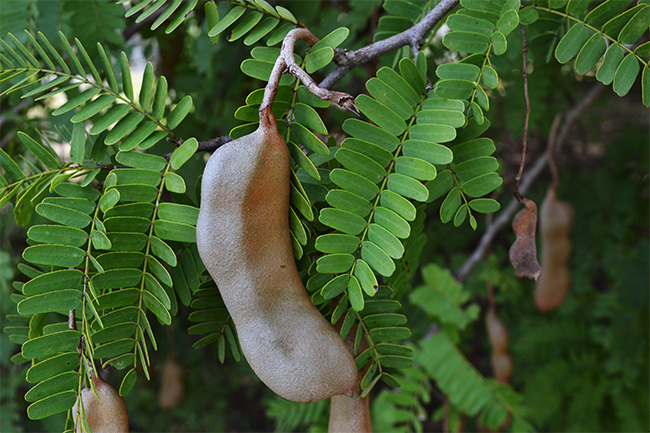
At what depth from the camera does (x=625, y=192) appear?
185cm

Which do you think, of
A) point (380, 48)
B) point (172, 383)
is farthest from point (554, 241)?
point (172, 383)

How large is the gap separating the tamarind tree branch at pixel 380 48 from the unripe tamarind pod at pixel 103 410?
1.17 feet

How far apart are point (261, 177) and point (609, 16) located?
43cm

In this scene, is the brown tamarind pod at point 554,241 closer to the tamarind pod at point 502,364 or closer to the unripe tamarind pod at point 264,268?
the tamarind pod at point 502,364

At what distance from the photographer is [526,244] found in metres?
0.62

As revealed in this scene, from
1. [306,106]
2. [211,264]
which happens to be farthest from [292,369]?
[306,106]

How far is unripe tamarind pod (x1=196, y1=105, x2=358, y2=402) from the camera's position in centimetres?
45

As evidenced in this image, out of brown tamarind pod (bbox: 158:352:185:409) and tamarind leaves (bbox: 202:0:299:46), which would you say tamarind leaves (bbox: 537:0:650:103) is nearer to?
tamarind leaves (bbox: 202:0:299:46)

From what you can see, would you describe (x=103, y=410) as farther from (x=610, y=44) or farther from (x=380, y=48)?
(x=610, y=44)

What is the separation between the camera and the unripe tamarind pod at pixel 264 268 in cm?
45

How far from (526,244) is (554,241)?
0.83 metres

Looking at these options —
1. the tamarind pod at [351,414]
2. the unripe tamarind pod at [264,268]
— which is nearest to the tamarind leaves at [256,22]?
the unripe tamarind pod at [264,268]

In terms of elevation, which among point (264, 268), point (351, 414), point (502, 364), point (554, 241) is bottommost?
point (502, 364)

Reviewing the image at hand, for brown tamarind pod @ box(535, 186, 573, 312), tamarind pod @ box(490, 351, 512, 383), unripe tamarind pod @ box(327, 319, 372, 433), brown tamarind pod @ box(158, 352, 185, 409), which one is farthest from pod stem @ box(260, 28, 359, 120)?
brown tamarind pod @ box(158, 352, 185, 409)
